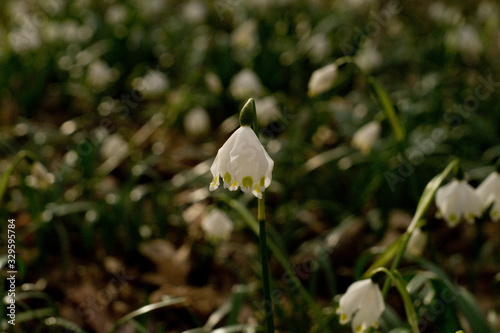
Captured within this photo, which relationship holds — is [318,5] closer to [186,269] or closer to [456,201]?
[186,269]

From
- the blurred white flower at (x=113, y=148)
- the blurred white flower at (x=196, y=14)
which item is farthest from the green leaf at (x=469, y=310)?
the blurred white flower at (x=196, y=14)

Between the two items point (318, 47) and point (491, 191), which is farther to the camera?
point (318, 47)

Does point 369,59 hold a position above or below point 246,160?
above

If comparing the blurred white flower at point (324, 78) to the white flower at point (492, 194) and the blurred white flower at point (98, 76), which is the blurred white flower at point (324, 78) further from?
the blurred white flower at point (98, 76)

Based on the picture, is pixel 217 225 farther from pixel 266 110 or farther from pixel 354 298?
pixel 266 110

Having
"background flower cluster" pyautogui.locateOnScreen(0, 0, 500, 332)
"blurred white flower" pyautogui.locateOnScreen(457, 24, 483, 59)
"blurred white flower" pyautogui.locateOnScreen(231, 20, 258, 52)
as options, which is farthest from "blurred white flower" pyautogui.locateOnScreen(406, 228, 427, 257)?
"blurred white flower" pyautogui.locateOnScreen(457, 24, 483, 59)

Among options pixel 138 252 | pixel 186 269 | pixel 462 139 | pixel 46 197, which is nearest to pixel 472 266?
pixel 462 139

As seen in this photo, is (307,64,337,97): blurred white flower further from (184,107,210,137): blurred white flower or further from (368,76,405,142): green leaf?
(184,107,210,137): blurred white flower

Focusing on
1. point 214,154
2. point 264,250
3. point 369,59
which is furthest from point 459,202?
point 369,59
